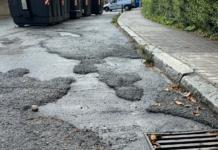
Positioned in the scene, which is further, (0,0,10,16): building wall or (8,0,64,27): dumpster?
(0,0,10,16): building wall

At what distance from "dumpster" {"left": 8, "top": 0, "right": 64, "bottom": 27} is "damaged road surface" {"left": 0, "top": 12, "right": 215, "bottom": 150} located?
5.64 meters

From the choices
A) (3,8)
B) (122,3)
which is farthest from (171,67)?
(122,3)

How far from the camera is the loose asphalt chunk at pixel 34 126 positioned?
174 cm

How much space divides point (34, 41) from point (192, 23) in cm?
597

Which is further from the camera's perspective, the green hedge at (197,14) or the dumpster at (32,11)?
the dumpster at (32,11)

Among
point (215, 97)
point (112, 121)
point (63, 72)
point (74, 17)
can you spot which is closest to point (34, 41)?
point (63, 72)

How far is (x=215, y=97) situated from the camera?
235 cm

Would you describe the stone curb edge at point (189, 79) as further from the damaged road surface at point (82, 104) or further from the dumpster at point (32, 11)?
the dumpster at point (32, 11)

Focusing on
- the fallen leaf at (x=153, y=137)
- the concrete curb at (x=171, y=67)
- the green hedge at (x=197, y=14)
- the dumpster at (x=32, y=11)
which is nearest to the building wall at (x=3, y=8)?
the dumpster at (x=32, y=11)

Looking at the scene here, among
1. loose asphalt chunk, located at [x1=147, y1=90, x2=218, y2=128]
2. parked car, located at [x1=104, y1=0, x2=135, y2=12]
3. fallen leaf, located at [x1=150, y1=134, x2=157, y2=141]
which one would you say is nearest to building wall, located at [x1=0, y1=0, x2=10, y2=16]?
parked car, located at [x1=104, y1=0, x2=135, y2=12]

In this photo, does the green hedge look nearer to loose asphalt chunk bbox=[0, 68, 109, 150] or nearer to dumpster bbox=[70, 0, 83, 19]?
loose asphalt chunk bbox=[0, 68, 109, 150]

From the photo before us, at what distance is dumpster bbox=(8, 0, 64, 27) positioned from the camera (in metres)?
9.18

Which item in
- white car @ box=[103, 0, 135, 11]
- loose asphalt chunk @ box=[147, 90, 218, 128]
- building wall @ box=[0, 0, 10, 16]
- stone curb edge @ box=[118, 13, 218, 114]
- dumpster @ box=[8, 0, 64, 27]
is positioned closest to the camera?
loose asphalt chunk @ box=[147, 90, 218, 128]

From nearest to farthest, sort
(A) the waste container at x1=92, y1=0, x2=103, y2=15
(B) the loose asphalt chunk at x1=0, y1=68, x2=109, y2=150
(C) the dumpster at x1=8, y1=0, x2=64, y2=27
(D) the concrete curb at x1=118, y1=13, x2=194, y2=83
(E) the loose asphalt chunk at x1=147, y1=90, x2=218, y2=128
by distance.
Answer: (B) the loose asphalt chunk at x1=0, y1=68, x2=109, y2=150 < (E) the loose asphalt chunk at x1=147, y1=90, x2=218, y2=128 < (D) the concrete curb at x1=118, y1=13, x2=194, y2=83 < (C) the dumpster at x1=8, y1=0, x2=64, y2=27 < (A) the waste container at x1=92, y1=0, x2=103, y2=15
